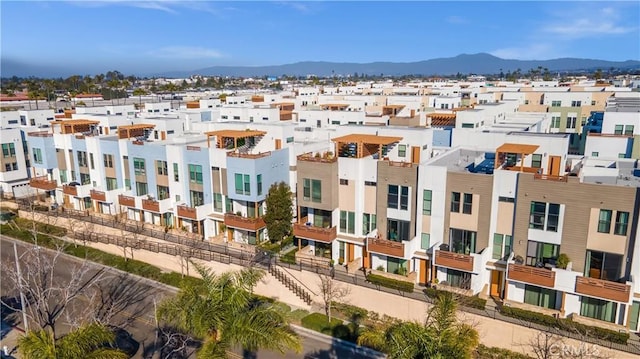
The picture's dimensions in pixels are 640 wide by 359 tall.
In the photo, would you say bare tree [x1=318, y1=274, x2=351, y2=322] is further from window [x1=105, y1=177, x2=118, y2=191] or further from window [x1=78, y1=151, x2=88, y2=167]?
window [x1=78, y1=151, x2=88, y2=167]

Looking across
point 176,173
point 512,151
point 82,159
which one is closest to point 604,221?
point 512,151

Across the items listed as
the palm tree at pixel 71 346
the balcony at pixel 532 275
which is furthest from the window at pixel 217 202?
the balcony at pixel 532 275

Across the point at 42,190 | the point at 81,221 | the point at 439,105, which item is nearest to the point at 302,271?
the point at 81,221

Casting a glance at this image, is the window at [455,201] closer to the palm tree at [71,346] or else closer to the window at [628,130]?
the palm tree at [71,346]

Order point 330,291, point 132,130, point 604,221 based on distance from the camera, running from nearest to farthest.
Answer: point 604,221 < point 330,291 < point 132,130

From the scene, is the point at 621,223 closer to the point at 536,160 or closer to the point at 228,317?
the point at 536,160

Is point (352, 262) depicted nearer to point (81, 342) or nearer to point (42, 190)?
point (81, 342)
